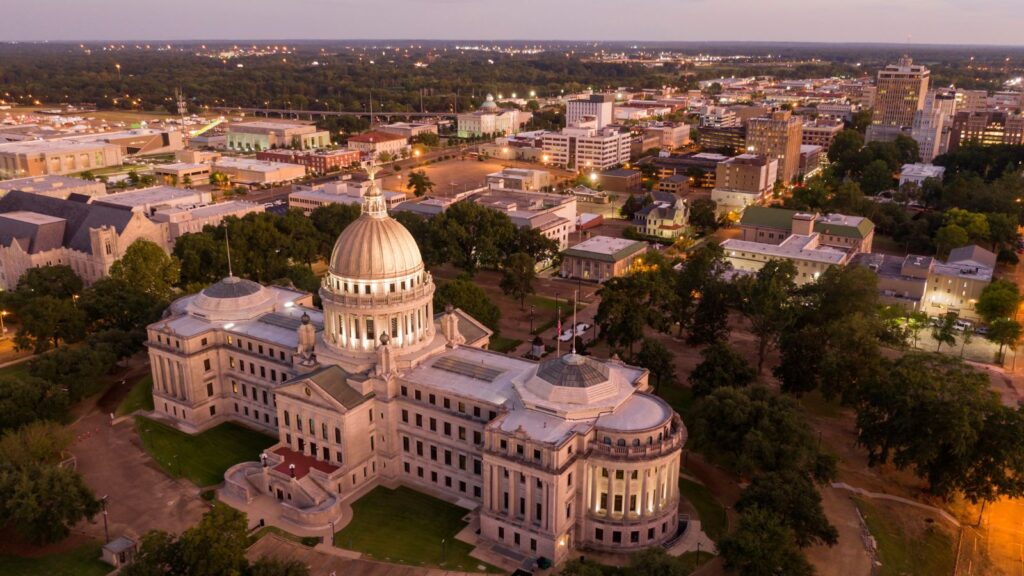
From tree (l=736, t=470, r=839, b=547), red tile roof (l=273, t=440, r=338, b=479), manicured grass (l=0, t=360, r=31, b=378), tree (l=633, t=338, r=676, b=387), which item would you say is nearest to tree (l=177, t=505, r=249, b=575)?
red tile roof (l=273, t=440, r=338, b=479)

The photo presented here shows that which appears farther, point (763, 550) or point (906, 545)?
point (906, 545)

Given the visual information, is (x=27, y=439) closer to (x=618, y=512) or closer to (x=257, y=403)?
(x=257, y=403)

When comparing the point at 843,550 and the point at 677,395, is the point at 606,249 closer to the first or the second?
the point at 677,395

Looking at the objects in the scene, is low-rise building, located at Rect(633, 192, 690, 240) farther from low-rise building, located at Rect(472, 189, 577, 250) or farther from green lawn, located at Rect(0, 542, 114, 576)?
green lawn, located at Rect(0, 542, 114, 576)

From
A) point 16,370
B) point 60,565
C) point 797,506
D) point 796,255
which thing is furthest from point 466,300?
point 796,255

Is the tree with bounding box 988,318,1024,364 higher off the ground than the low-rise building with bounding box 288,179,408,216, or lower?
lower

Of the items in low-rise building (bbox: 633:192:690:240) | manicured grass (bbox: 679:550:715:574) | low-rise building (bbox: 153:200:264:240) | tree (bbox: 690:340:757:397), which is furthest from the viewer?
low-rise building (bbox: 633:192:690:240)

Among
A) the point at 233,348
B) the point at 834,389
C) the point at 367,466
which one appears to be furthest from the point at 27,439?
the point at 834,389

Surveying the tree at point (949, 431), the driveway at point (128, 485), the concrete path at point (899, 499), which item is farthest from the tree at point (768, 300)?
the driveway at point (128, 485)
